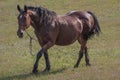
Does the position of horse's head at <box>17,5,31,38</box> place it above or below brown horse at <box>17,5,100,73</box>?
above

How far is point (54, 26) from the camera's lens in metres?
12.7

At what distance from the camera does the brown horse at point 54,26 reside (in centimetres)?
1212

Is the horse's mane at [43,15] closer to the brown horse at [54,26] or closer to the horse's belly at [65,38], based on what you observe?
the brown horse at [54,26]

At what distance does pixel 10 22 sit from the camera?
30547 mm

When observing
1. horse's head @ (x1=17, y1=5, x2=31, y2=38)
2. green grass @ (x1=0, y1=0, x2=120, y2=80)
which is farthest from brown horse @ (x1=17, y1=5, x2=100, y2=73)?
green grass @ (x1=0, y1=0, x2=120, y2=80)

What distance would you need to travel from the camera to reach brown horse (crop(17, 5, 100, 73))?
1212cm

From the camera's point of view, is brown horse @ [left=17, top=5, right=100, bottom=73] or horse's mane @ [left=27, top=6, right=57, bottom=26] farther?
horse's mane @ [left=27, top=6, right=57, bottom=26]

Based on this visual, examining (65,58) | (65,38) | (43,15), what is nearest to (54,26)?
(43,15)

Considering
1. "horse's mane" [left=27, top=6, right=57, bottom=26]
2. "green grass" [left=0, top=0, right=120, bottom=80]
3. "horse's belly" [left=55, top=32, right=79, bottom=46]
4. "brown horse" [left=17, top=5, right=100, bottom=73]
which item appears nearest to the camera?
"brown horse" [left=17, top=5, right=100, bottom=73]

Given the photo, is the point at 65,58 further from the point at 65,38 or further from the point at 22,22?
the point at 22,22

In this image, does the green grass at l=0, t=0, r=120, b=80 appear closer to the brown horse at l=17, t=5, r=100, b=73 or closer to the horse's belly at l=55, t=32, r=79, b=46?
the brown horse at l=17, t=5, r=100, b=73

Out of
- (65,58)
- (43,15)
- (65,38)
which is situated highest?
(43,15)

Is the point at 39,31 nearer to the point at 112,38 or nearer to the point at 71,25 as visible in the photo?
the point at 71,25

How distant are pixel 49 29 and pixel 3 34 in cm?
1326
